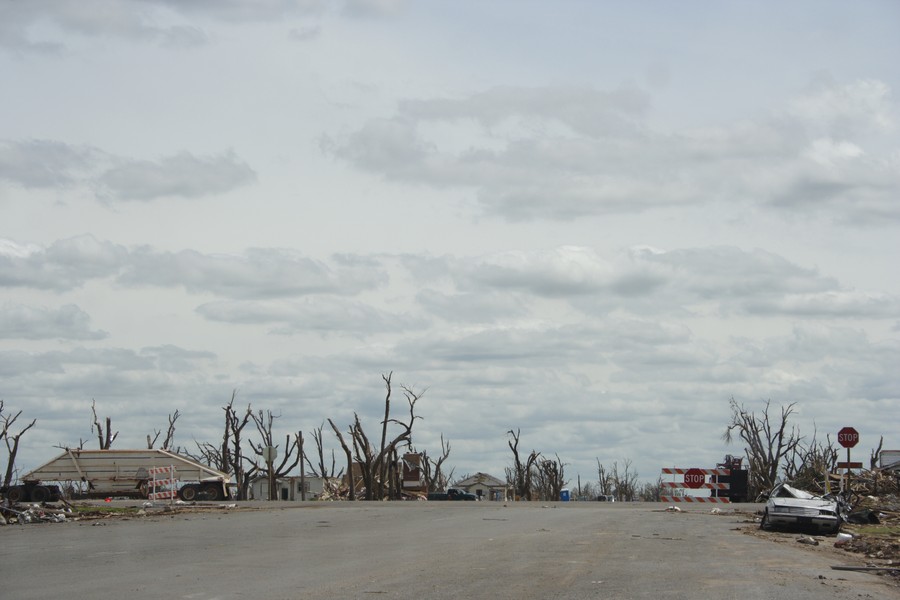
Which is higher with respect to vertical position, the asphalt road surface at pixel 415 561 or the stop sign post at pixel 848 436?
the stop sign post at pixel 848 436

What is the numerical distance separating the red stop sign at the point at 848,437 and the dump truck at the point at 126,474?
2544cm

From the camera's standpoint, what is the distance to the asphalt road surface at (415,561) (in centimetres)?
1341

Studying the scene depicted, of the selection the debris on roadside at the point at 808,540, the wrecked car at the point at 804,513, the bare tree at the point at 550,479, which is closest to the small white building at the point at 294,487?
the bare tree at the point at 550,479

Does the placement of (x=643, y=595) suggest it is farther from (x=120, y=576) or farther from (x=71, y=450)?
(x=71, y=450)

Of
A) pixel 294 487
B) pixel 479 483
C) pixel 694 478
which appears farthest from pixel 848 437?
pixel 479 483

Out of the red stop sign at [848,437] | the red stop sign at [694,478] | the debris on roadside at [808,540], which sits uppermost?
the red stop sign at [848,437]

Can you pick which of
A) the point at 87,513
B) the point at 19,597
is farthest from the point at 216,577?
the point at 87,513

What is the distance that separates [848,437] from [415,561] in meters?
17.8

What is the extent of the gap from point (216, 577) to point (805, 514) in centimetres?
1420

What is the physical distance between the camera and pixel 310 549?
63.8 ft

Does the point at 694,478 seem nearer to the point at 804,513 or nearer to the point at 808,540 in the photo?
the point at 804,513

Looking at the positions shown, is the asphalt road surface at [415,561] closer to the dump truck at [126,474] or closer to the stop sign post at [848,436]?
the stop sign post at [848,436]

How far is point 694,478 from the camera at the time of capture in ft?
116

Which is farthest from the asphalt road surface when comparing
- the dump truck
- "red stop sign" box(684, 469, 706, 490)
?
the dump truck
